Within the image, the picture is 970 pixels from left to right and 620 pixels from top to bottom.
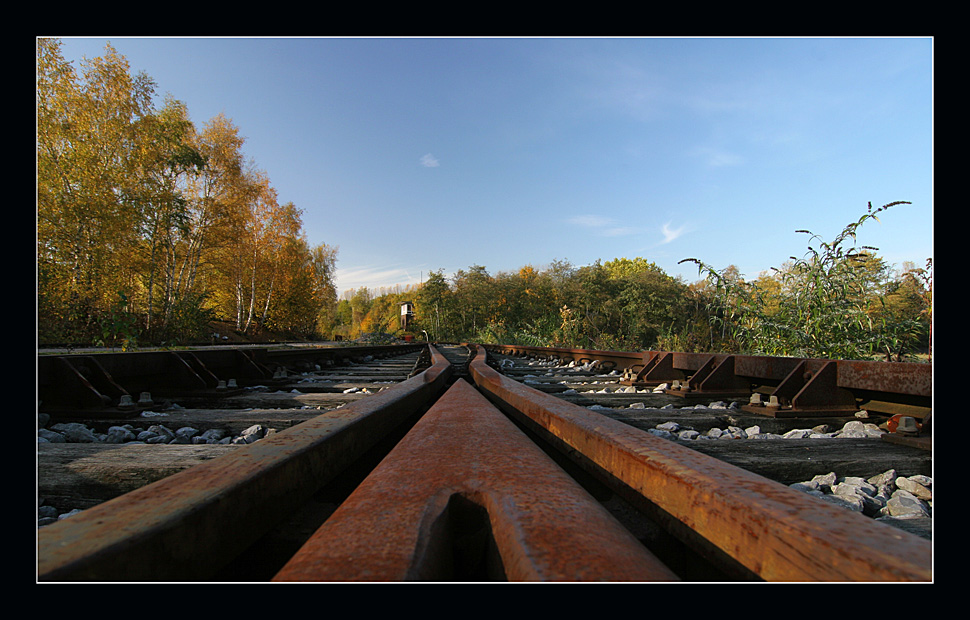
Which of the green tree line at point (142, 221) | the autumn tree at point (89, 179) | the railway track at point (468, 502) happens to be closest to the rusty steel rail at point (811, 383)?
the railway track at point (468, 502)

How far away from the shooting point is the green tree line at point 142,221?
10586 millimetres

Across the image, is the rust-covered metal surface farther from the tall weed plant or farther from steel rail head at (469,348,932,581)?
the tall weed plant

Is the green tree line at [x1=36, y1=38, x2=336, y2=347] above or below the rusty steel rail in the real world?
above

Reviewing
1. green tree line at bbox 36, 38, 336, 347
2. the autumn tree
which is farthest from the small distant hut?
the autumn tree

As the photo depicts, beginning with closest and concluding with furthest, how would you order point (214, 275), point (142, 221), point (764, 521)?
point (764, 521), point (142, 221), point (214, 275)

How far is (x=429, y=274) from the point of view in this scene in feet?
137

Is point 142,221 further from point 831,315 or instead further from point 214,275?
point 831,315

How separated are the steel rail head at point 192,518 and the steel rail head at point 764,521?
0.74 m

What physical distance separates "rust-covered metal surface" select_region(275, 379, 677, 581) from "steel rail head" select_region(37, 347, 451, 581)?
Answer: 0.20 meters

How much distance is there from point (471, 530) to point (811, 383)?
7.71ft

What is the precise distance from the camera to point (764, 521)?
1.80 ft

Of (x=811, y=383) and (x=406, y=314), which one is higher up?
(x=406, y=314)

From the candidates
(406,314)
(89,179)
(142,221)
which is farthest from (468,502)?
(406,314)

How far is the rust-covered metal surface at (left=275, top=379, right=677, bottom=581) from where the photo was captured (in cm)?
47
